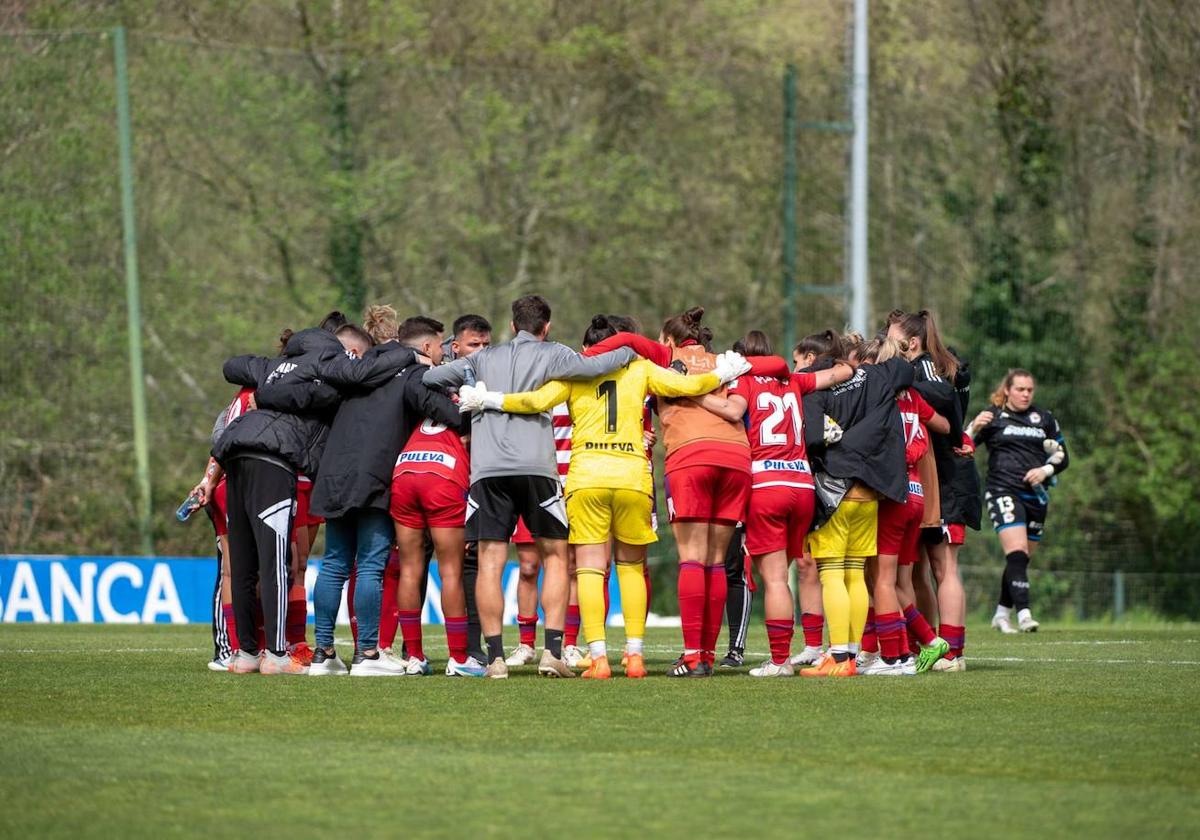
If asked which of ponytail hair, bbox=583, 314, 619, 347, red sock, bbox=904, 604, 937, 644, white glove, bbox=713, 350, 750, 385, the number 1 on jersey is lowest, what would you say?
red sock, bbox=904, 604, 937, 644

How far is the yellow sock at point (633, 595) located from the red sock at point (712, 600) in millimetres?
353

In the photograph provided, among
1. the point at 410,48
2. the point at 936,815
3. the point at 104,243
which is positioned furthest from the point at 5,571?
the point at 936,815

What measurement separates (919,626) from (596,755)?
481 centimetres

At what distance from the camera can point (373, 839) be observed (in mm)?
5418

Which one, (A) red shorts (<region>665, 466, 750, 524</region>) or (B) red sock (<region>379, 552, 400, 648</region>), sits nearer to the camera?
(A) red shorts (<region>665, 466, 750, 524</region>)

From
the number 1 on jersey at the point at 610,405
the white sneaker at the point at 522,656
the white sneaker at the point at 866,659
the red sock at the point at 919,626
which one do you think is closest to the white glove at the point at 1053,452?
the red sock at the point at 919,626

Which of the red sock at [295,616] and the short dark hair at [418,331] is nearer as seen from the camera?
the short dark hair at [418,331]

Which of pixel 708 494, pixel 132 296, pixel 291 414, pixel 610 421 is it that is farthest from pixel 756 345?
pixel 132 296

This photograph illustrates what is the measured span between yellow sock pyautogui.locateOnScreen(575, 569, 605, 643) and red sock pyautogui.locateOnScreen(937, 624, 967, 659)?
7.21 ft

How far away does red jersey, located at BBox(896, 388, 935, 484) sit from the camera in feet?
36.3

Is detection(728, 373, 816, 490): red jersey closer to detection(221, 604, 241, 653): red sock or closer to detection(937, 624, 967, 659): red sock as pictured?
detection(937, 624, 967, 659): red sock

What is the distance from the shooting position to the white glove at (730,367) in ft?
33.6

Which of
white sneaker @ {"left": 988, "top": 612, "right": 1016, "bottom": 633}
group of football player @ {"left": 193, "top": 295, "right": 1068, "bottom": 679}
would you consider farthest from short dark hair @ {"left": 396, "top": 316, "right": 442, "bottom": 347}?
white sneaker @ {"left": 988, "top": 612, "right": 1016, "bottom": 633}

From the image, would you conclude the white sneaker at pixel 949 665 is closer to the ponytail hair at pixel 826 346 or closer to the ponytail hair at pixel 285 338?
the ponytail hair at pixel 826 346
